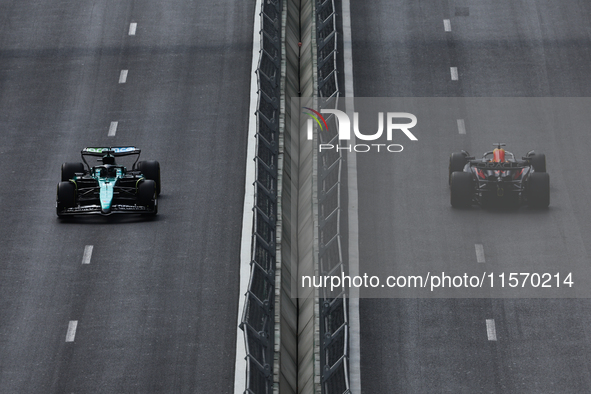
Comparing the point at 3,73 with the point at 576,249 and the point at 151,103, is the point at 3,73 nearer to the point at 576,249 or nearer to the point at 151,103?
the point at 151,103

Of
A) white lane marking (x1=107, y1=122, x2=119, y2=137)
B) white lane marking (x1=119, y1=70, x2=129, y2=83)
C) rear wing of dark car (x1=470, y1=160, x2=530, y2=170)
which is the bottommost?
rear wing of dark car (x1=470, y1=160, x2=530, y2=170)

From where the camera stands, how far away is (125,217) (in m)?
30.0

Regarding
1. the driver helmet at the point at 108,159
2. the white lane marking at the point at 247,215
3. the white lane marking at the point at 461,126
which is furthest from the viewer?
the white lane marking at the point at 461,126

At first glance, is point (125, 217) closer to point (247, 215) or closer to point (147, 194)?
point (147, 194)

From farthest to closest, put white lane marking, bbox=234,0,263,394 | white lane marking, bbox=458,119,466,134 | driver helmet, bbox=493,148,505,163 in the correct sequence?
1. white lane marking, bbox=458,119,466,134
2. driver helmet, bbox=493,148,505,163
3. white lane marking, bbox=234,0,263,394

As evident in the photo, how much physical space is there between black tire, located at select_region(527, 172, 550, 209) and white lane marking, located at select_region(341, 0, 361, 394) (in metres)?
4.70

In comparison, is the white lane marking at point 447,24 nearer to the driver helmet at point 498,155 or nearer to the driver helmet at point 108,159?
the driver helmet at point 498,155

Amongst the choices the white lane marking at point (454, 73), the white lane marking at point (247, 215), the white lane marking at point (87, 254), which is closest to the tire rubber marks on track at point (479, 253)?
the white lane marking at point (247, 215)

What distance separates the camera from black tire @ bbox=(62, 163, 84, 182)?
30375mm

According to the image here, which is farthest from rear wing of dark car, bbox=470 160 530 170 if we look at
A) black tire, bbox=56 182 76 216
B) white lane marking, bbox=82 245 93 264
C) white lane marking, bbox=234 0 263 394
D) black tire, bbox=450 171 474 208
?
black tire, bbox=56 182 76 216

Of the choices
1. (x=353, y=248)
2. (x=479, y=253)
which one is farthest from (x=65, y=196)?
(x=479, y=253)

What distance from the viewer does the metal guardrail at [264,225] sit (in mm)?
22453

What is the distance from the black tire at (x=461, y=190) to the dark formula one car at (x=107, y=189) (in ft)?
26.2

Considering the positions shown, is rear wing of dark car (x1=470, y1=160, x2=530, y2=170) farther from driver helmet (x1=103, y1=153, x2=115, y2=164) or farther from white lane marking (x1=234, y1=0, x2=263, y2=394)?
driver helmet (x1=103, y1=153, x2=115, y2=164)
